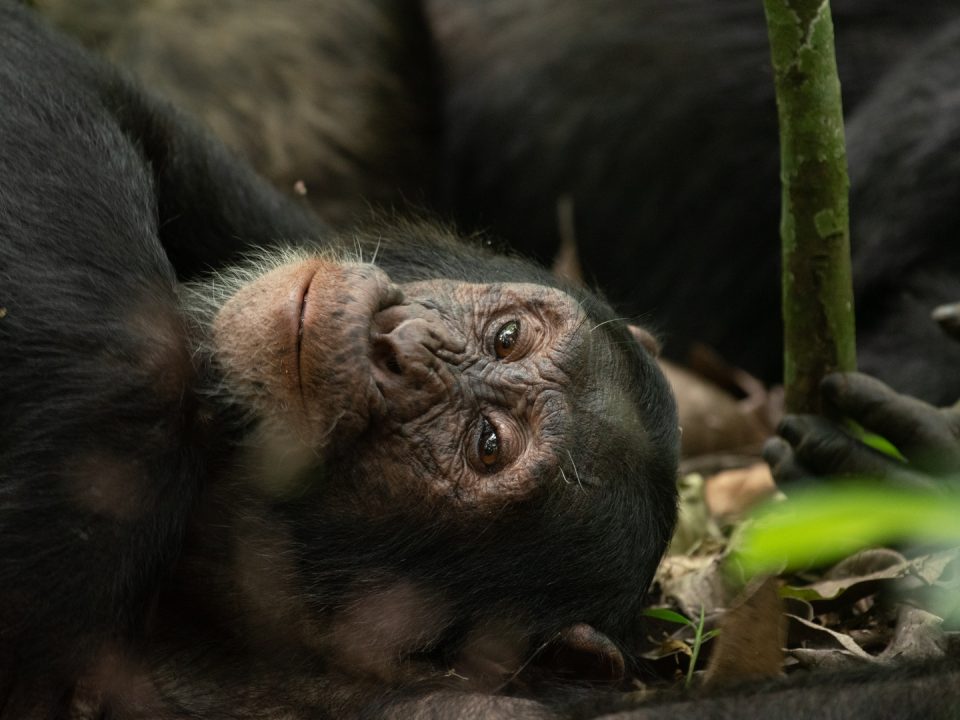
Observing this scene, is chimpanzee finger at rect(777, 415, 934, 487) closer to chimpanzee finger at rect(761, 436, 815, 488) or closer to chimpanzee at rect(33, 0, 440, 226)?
chimpanzee finger at rect(761, 436, 815, 488)

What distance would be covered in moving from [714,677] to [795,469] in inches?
52.2

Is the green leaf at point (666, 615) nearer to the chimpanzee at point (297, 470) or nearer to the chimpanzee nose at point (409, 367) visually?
the chimpanzee at point (297, 470)

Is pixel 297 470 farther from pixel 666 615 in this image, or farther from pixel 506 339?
pixel 666 615

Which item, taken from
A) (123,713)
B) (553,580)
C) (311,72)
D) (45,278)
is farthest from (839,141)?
(311,72)

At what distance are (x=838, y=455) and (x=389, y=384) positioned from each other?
5.27ft

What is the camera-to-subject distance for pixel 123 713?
3596mm

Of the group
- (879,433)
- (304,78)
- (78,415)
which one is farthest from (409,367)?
(304,78)

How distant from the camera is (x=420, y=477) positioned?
374cm

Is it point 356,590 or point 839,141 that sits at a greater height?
point 839,141

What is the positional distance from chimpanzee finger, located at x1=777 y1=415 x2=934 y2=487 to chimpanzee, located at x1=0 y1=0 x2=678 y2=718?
0.74m

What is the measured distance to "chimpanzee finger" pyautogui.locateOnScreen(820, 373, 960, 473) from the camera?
4496mm

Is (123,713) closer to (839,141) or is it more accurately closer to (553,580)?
(553,580)

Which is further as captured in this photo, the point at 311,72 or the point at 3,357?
the point at 311,72

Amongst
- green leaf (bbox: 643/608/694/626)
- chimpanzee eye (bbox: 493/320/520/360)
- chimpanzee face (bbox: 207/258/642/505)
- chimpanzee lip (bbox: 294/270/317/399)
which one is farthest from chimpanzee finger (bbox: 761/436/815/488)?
chimpanzee lip (bbox: 294/270/317/399)
